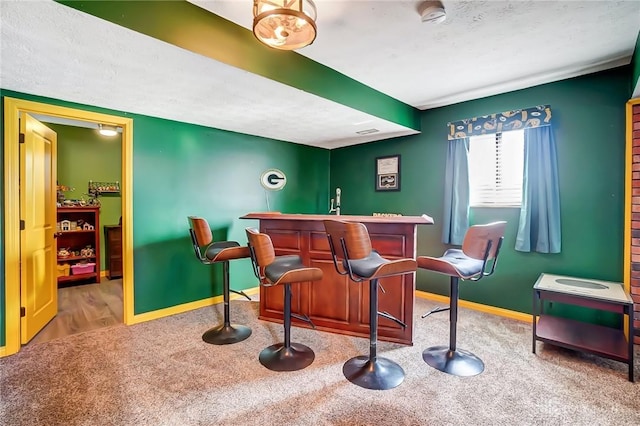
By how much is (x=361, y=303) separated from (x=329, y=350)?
1.60ft

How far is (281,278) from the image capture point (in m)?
2.02

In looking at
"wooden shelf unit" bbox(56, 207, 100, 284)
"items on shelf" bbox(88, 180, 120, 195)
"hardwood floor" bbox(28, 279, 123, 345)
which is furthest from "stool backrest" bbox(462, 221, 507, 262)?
"items on shelf" bbox(88, 180, 120, 195)

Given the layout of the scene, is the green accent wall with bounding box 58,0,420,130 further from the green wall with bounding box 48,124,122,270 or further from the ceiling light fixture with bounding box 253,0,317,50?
the green wall with bounding box 48,124,122,270

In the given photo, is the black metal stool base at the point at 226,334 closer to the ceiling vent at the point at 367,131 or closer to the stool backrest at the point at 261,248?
the stool backrest at the point at 261,248

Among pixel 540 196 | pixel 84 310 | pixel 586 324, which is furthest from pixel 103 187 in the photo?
pixel 586 324

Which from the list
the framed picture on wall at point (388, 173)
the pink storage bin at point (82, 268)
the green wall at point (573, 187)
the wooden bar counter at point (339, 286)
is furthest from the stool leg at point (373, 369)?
the pink storage bin at point (82, 268)

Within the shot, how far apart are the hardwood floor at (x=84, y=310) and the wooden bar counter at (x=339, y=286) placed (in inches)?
67.8

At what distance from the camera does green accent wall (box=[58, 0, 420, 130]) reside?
1618 mm

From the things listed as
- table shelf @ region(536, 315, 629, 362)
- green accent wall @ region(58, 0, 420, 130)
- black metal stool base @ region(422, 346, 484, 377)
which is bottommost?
black metal stool base @ region(422, 346, 484, 377)

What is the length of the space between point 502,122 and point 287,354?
3165 millimetres

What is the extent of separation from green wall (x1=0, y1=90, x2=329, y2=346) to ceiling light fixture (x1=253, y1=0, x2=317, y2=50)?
224cm

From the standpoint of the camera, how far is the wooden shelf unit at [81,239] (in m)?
4.41

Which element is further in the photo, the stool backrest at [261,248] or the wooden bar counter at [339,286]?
the wooden bar counter at [339,286]

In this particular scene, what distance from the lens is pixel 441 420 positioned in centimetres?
165
